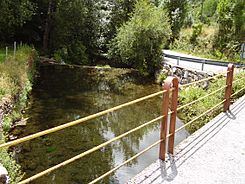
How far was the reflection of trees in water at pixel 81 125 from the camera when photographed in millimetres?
9922

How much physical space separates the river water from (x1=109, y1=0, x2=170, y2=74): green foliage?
1836mm

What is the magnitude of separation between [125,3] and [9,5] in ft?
32.3

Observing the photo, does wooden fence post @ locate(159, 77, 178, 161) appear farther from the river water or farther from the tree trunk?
the tree trunk

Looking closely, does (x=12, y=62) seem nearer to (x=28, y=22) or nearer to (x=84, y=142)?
(x=84, y=142)

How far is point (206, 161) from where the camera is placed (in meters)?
5.55

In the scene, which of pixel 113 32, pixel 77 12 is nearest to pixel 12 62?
pixel 77 12

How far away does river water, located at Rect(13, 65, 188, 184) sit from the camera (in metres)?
9.82

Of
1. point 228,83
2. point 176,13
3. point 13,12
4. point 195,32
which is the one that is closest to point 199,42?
point 195,32

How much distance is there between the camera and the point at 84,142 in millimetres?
11828

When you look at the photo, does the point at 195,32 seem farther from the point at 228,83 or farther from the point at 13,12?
the point at 228,83

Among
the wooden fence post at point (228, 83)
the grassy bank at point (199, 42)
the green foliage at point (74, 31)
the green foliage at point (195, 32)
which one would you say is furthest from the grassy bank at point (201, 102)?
the green foliage at point (195, 32)

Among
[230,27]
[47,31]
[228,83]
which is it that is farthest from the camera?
[47,31]

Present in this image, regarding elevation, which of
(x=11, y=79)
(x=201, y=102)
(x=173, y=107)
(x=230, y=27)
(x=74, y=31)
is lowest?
(x=201, y=102)

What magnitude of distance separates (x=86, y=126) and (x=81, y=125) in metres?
0.21
